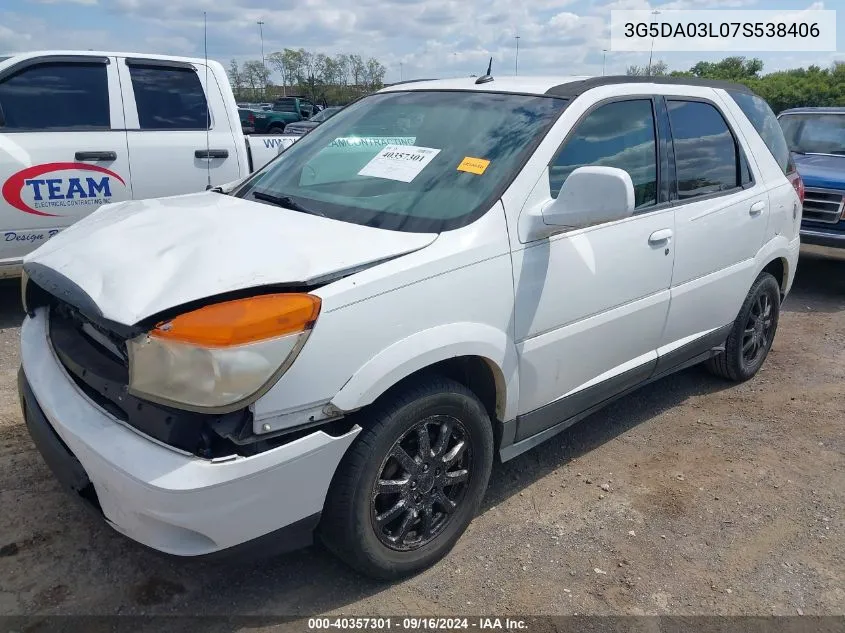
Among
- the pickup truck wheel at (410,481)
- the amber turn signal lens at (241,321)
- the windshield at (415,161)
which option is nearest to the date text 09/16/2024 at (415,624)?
the pickup truck wheel at (410,481)

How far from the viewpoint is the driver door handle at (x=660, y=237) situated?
11.1ft

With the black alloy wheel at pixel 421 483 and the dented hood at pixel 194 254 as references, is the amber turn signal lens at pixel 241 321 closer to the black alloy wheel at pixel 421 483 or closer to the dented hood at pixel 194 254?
the dented hood at pixel 194 254

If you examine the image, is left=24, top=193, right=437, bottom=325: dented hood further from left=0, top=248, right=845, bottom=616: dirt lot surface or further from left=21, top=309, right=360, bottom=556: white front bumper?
left=0, top=248, right=845, bottom=616: dirt lot surface

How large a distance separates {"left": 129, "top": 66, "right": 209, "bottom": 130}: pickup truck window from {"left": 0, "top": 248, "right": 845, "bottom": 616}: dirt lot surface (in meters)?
2.59

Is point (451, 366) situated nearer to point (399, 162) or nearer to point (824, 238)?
point (399, 162)

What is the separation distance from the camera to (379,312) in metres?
2.33

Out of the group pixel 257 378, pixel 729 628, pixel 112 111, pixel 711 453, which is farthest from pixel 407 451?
pixel 112 111

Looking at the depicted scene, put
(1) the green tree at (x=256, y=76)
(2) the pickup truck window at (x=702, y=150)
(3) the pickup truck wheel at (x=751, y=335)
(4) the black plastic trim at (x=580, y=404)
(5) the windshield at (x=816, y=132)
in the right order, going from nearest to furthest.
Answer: (4) the black plastic trim at (x=580, y=404) < (2) the pickup truck window at (x=702, y=150) < (3) the pickup truck wheel at (x=751, y=335) < (5) the windshield at (x=816, y=132) < (1) the green tree at (x=256, y=76)

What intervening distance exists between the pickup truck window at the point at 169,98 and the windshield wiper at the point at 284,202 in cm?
306

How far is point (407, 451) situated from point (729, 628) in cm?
133

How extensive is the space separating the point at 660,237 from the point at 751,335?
1.71 metres

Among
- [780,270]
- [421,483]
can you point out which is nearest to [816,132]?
[780,270]

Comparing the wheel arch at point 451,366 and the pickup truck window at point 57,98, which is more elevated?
the pickup truck window at point 57,98

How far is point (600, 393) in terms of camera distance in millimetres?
3402
